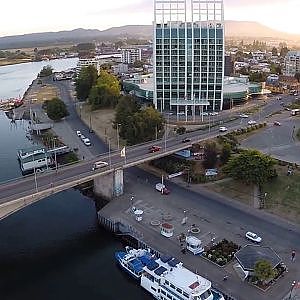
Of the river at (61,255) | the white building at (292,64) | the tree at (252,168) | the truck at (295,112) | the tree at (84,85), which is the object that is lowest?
the river at (61,255)

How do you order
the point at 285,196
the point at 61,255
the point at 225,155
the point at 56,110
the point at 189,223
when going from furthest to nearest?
the point at 56,110 → the point at 225,155 → the point at 285,196 → the point at 189,223 → the point at 61,255

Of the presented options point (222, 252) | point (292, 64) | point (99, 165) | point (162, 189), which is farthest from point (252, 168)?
point (292, 64)

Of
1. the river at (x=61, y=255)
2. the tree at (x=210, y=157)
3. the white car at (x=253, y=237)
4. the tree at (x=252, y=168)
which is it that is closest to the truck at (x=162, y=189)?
the tree at (x=210, y=157)

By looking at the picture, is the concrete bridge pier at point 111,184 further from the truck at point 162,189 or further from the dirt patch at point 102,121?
the dirt patch at point 102,121

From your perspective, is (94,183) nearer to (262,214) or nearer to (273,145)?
(262,214)

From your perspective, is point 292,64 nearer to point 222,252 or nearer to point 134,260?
point 222,252

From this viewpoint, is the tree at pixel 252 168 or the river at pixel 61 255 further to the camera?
the tree at pixel 252 168

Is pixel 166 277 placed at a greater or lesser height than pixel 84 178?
lesser
